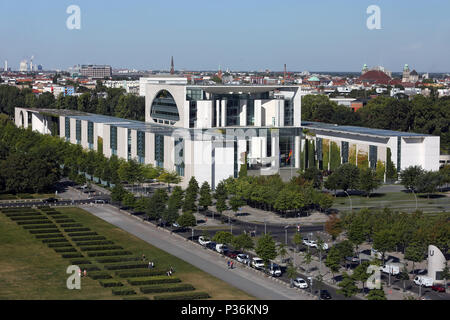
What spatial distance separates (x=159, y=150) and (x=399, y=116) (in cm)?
3652

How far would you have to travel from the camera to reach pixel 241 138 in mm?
64250

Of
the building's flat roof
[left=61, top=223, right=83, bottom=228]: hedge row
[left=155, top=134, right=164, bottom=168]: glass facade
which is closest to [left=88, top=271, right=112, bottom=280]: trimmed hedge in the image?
[left=61, top=223, right=83, bottom=228]: hedge row

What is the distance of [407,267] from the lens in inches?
1384

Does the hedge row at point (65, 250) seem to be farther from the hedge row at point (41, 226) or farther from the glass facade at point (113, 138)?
the glass facade at point (113, 138)

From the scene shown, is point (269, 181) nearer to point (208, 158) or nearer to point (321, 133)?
point (208, 158)

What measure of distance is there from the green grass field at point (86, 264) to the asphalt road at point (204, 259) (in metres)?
0.65

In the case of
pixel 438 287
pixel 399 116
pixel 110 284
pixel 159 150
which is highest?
pixel 399 116

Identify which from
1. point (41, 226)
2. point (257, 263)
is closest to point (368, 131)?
point (41, 226)

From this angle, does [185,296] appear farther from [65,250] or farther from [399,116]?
[399,116]

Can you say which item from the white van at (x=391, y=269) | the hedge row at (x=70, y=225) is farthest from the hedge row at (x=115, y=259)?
the white van at (x=391, y=269)

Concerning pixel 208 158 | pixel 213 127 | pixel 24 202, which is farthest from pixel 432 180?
pixel 24 202

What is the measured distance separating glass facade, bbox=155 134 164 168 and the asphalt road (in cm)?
1268

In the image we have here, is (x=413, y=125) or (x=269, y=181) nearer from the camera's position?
(x=269, y=181)
